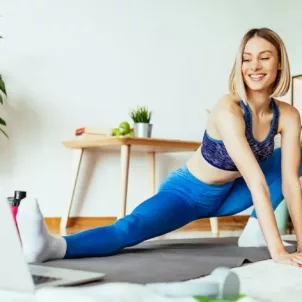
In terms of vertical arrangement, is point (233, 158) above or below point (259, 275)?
above

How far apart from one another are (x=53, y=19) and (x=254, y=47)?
5.84 feet

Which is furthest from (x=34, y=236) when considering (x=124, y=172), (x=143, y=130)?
(x=143, y=130)

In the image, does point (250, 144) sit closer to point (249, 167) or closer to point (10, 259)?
point (249, 167)

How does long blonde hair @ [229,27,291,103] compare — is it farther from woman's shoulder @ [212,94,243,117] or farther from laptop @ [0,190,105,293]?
laptop @ [0,190,105,293]

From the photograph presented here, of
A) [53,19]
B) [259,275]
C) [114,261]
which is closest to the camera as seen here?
[259,275]

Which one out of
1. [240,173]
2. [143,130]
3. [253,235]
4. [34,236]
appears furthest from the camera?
[143,130]

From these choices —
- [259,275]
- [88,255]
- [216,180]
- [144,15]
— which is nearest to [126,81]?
[144,15]

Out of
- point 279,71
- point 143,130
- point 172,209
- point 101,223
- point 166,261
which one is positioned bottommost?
point 101,223

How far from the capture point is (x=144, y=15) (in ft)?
11.6

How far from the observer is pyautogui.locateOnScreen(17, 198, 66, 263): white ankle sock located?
140 cm

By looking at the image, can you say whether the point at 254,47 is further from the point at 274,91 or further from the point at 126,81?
the point at 126,81

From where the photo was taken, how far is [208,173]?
182 cm

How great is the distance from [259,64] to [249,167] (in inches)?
12.3

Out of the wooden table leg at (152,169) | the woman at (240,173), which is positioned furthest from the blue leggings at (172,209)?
the wooden table leg at (152,169)
